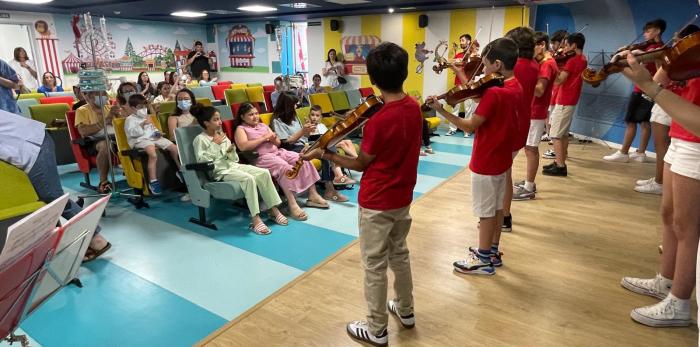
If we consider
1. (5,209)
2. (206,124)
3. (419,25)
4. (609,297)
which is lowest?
(609,297)

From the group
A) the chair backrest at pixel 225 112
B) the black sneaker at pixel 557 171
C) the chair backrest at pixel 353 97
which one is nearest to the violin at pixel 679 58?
the black sneaker at pixel 557 171

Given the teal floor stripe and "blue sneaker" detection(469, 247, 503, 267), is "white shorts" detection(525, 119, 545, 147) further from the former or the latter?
the teal floor stripe

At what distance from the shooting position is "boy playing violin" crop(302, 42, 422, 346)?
5.66ft

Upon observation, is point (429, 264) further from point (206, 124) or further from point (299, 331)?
point (206, 124)

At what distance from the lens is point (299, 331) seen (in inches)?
84.8

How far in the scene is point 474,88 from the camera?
2361 millimetres

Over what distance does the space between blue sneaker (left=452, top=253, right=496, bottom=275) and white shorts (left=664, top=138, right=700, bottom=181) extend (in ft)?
3.85

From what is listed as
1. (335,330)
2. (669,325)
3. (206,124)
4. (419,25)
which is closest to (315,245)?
(335,330)

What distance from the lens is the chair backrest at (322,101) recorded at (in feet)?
19.9

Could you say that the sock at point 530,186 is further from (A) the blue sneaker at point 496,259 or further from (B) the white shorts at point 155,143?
(B) the white shorts at point 155,143

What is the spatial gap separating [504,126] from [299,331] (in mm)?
1619

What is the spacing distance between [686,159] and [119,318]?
10.0ft

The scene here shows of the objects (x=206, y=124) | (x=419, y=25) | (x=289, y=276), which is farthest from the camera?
(x=419, y=25)

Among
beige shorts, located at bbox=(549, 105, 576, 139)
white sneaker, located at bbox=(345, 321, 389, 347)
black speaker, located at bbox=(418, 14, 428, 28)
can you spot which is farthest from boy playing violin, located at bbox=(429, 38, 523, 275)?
black speaker, located at bbox=(418, 14, 428, 28)
